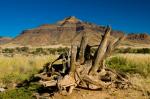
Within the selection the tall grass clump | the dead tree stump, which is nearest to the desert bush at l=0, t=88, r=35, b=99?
the dead tree stump

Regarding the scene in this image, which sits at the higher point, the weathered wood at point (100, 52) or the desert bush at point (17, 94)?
the weathered wood at point (100, 52)

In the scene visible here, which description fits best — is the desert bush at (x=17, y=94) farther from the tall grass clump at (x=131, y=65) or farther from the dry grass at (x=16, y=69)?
the tall grass clump at (x=131, y=65)

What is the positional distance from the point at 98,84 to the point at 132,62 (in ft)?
17.1

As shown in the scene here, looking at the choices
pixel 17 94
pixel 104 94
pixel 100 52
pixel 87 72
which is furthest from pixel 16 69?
pixel 104 94

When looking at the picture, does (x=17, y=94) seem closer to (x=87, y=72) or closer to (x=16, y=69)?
(x=87, y=72)

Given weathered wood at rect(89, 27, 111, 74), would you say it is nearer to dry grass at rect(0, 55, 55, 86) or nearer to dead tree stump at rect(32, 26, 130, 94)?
dead tree stump at rect(32, 26, 130, 94)

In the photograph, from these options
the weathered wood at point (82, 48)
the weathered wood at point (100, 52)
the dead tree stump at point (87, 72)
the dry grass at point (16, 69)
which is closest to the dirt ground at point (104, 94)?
the dead tree stump at point (87, 72)

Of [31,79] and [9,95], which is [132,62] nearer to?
[31,79]

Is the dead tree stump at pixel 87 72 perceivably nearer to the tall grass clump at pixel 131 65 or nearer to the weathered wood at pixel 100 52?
the weathered wood at pixel 100 52

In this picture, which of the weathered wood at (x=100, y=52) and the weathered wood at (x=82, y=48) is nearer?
the weathered wood at (x=100, y=52)

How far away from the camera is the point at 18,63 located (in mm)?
16609

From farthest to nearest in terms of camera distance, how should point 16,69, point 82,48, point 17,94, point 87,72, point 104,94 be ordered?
point 16,69, point 82,48, point 87,72, point 17,94, point 104,94

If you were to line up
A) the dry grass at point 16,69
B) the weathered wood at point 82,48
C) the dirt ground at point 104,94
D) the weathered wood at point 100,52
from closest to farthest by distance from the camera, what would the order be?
1. the dirt ground at point 104,94
2. the weathered wood at point 100,52
3. the weathered wood at point 82,48
4. the dry grass at point 16,69

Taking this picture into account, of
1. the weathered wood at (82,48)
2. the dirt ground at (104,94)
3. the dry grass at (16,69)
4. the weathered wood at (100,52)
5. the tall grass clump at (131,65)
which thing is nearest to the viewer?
the dirt ground at (104,94)
